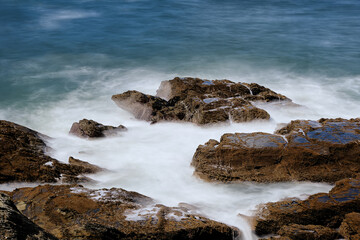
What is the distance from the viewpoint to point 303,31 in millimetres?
23766

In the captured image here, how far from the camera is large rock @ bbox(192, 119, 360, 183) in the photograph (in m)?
7.02

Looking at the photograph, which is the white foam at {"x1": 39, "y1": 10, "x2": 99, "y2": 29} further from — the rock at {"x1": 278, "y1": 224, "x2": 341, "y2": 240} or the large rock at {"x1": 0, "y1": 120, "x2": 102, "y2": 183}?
the rock at {"x1": 278, "y1": 224, "x2": 341, "y2": 240}

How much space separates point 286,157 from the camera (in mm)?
7145

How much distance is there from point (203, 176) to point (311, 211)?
8.32ft

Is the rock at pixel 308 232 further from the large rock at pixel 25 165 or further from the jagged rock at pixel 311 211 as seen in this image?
the large rock at pixel 25 165

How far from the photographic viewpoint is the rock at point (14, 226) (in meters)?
2.91

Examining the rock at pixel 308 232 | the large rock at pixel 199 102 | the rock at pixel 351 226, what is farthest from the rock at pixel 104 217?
the large rock at pixel 199 102

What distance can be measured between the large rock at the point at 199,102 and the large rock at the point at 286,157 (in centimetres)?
222

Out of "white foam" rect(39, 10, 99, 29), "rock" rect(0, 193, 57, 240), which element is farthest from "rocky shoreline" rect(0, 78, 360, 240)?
"white foam" rect(39, 10, 99, 29)

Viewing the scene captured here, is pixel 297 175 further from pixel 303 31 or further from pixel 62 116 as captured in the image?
pixel 303 31

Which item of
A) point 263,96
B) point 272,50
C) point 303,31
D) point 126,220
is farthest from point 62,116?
point 303,31

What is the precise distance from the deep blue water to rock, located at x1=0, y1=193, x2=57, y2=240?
1216 cm

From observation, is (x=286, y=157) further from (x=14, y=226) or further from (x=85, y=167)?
(x=14, y=226)

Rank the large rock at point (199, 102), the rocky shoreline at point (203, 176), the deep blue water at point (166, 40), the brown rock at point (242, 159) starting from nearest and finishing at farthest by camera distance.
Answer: the rocky shoreline at point (203, 176), the brown rock at point (242, 159), the large rock at point (199, 102), the deep blue water at point (166, 40)
